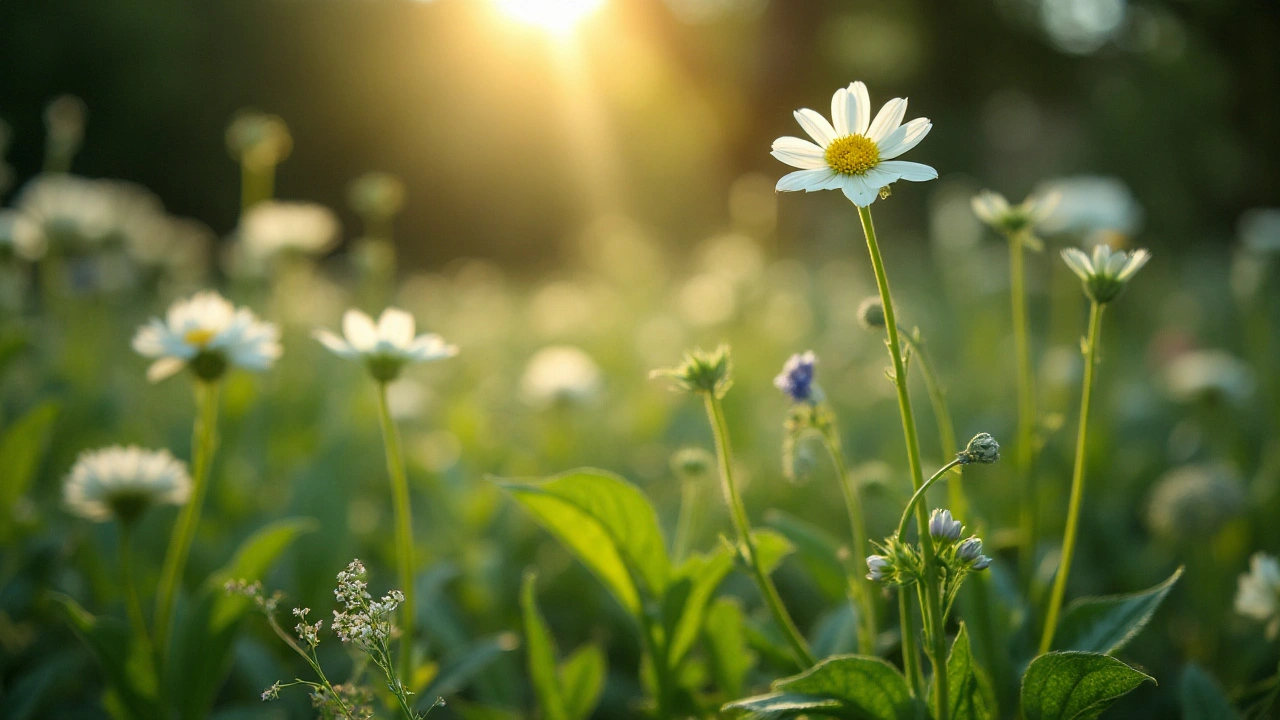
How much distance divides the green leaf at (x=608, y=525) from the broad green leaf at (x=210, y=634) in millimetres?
443

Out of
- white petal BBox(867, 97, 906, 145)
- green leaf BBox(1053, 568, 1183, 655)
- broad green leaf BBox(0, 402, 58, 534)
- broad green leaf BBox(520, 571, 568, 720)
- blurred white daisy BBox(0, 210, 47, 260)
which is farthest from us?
blurred white daisy BBox(0, 210, 47, 260)

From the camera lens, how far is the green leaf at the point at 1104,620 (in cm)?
97

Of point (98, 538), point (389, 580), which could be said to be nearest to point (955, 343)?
point (389, 580)

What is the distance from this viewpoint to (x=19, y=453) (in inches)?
61.7

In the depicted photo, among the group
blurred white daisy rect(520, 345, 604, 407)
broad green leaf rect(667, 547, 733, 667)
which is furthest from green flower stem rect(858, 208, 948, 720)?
blurred white daisy rect(520, 345, 604, 407)

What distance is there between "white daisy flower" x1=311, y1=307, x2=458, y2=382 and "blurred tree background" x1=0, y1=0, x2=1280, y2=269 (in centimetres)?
663

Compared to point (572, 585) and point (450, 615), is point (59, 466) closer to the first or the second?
point (450, 615)

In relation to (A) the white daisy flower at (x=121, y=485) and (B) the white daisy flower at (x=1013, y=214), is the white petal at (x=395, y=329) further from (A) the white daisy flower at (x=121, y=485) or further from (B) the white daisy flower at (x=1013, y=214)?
(B) the white daisy flower at (x=1013, y=214)

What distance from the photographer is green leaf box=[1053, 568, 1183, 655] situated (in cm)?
97

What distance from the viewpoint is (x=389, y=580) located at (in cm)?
175

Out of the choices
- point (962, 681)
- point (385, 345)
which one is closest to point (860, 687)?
point (962, 681)

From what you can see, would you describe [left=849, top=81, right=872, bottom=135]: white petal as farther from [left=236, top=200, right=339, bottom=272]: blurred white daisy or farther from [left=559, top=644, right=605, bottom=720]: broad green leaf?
[left=236, top=200, right=339, bottom=272]: blurred white daisy

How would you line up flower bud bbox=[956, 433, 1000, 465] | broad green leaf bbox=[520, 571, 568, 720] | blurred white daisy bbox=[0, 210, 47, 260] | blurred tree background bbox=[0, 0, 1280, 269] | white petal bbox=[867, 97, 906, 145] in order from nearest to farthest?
flower bud bbox=[956, 433, 1000, 465], white petal bbox=[867, 97, 906, 145], broad green leaf bbox=[520, 571, 568, 720], blurred white daisy bbox=[0, 210, 47, 260], blurred tree background bbox=[0, 0, 1280, 269]

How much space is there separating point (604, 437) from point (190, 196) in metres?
8.55
